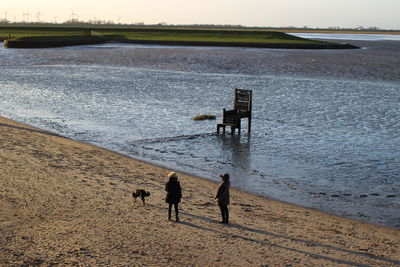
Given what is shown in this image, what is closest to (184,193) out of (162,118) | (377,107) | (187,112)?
(162,118)

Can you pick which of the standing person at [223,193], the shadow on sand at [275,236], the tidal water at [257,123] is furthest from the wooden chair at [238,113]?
the standing person at [223,193]

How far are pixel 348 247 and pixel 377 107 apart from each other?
27.4m

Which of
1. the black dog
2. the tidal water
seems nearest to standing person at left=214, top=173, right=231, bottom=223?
the black dog

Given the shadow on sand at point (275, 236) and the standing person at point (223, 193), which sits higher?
the standing person at point (223, 193)

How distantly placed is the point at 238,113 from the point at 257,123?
3.18 m

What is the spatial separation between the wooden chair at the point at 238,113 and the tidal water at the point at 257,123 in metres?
0.58

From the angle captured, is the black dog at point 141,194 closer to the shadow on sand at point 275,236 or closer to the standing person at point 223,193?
the shadow on sand at point 275,236

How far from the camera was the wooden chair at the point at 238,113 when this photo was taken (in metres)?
28.3

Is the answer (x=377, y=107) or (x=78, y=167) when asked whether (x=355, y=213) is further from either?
(x=377, y=107)

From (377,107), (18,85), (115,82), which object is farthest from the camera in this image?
(115,82)

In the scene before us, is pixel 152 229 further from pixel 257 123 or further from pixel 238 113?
pixel 257 123

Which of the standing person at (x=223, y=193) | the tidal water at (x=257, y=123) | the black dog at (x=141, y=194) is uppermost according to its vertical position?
the standing person at (x=223, y=193)

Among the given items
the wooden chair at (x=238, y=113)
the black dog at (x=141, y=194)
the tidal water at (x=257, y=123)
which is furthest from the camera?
the wooden chair at (x=238, y=113)

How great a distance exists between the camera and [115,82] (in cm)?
5300
